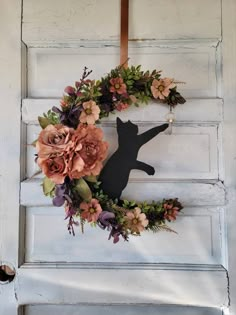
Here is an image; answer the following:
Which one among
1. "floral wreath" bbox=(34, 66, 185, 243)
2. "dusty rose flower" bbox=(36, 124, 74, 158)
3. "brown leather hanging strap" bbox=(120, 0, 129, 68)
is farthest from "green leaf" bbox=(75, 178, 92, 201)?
"brown leather hanging strap" bbox=(120, 0, 129, 68)

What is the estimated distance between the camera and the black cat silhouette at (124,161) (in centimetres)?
90

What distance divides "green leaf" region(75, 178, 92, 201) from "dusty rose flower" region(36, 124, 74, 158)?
10cm

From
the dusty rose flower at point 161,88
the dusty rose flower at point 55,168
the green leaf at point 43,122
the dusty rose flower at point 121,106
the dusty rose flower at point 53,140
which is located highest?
the dusty rose flower at point 161,88

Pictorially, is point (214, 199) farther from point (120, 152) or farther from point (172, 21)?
point (172, 21)

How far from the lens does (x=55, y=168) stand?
0.80m

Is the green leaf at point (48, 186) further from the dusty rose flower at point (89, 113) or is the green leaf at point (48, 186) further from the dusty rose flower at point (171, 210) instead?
the dusty rose flower at point (171, 210)

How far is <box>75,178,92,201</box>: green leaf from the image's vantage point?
84cm

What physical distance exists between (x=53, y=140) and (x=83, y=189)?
15 centimetres

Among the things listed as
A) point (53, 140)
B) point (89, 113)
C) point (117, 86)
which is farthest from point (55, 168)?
point (117, 86)

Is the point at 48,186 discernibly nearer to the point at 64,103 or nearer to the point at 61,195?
the point at 61,195

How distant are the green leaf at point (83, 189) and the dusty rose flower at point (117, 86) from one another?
264mm

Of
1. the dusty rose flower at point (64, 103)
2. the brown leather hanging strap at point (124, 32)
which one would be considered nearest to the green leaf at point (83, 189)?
the dusty rose flower at point (64, 103)

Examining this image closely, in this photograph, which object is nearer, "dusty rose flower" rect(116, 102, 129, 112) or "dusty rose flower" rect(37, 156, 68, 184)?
"dusty rose flower" rect(37, 156, 68, 184)

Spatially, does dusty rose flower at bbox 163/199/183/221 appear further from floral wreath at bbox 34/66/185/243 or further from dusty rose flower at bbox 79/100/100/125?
dusty rose flower at bbox 79/100/100/125
